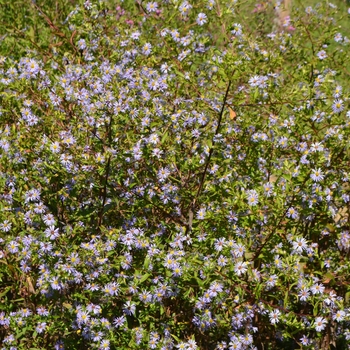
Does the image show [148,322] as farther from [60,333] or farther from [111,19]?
[111,19]

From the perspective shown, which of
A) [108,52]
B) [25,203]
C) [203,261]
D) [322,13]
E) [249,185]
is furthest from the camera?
[322,13]

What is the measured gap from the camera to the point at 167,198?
3.01 meters

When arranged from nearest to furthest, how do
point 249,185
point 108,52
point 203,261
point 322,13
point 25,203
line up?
1. point 203,261
2. point 25,203
3. point 249,185
4. point 108,52
5. point 322,13

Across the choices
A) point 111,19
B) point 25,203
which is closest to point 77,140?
point 25,203

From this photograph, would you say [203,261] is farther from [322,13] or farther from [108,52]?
[322,13]

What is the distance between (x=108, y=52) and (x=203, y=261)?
149cm

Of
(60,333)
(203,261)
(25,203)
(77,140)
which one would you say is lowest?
(60,333)

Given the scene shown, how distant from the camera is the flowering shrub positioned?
2.84 metres

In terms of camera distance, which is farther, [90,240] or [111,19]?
[111,19]

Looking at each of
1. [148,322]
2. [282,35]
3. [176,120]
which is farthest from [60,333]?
[282,35]

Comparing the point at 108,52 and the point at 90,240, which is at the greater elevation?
the point at 108,52

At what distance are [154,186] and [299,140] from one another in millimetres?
946

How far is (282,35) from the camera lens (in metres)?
4.07

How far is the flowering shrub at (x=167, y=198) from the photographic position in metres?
2.84
